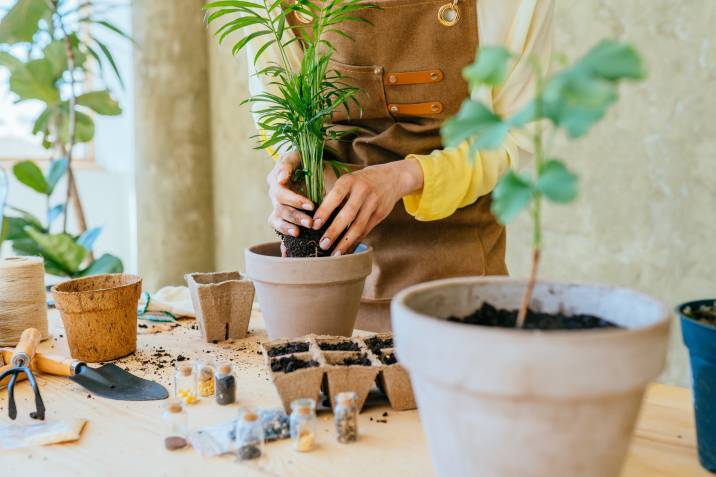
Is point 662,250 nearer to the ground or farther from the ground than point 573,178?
nearer to the ground

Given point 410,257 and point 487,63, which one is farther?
point 410,257

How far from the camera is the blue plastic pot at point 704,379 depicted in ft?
2.47

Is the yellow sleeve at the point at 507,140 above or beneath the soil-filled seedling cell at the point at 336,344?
above

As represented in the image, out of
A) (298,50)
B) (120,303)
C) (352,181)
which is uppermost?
(298,50)

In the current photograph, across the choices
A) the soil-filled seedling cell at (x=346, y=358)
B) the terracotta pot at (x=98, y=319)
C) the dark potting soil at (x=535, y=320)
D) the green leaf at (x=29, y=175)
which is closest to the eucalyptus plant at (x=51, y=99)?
the green leaf at (x=29, y=175)

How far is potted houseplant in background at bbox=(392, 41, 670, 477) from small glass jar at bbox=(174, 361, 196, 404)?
54 cm

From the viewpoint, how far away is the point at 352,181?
1295 mm

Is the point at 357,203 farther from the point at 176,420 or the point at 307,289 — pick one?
the point at 176,420

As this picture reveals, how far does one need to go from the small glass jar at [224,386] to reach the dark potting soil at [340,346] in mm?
155

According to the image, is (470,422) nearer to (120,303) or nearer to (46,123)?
(120,303)

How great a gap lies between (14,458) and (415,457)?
1.76ft

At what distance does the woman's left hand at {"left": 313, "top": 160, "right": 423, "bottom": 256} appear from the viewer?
128 centimetres

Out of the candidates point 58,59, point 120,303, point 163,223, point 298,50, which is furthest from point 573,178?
point 163,223

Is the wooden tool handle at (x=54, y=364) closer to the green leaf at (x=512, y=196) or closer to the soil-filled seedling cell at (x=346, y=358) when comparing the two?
the soil-filled seedling cell at (x=346, y=358)
